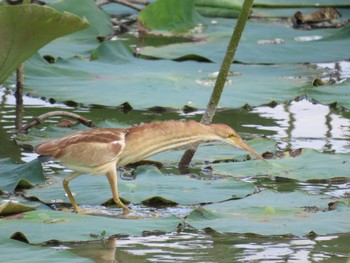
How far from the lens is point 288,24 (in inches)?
343

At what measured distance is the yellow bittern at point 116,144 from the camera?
3.96 metres

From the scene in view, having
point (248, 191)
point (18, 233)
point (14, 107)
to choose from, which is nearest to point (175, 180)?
point (248, 191)

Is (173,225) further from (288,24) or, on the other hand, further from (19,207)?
(288,24)

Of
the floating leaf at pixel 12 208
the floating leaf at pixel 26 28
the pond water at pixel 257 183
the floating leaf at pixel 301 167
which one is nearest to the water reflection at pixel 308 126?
the pond water at pixel 257 183

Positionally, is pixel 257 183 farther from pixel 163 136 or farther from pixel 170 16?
pixel 170 16

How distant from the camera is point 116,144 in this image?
157 inches

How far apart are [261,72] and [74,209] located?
2.84 meters

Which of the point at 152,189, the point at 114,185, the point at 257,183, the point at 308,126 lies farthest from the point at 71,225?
the point at 308,126

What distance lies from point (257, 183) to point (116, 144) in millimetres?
832

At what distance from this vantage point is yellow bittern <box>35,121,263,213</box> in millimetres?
3959

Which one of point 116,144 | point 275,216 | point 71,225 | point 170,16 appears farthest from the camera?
point 170,16

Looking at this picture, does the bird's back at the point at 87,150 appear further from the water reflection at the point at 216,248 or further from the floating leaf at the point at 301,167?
the floating leaf at the point at 301,167

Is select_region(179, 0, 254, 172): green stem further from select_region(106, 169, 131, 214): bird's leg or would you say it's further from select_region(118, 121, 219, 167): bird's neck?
select_region(106, 169, 131, 214): bird's leg

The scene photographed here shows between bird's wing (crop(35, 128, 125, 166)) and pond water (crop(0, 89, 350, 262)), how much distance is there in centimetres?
33
